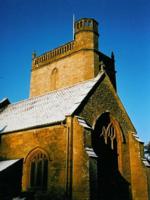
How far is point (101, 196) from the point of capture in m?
18.2

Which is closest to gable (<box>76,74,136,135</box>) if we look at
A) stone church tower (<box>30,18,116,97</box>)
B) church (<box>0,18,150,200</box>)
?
church (<box>0,18,150,200</box>)

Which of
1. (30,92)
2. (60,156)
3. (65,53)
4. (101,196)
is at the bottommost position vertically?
(101,196)

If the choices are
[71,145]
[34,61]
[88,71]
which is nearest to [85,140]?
[71,145]

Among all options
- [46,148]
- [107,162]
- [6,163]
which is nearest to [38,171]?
[46,148]

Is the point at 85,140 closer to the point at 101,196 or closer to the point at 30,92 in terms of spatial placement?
the point at 101,196

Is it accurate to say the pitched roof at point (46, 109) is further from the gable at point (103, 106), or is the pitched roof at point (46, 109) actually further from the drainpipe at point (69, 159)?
the drainpipe at point (69, 159)

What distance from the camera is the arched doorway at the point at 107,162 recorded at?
1891cm

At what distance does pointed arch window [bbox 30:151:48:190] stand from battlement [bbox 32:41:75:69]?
18.0 m

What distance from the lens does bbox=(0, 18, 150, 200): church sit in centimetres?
1644

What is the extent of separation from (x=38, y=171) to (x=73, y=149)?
131 inches

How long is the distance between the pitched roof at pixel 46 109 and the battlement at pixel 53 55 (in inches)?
406

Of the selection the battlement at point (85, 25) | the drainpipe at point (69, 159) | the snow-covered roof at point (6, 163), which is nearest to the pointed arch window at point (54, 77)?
the battlement at point (85, 25)

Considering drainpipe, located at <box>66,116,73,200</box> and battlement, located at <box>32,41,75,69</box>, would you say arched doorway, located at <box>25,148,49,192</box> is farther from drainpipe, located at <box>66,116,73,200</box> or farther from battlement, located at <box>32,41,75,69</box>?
battlement, located at <box>32,41,75,69</box>

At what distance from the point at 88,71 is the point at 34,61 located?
1024cm
